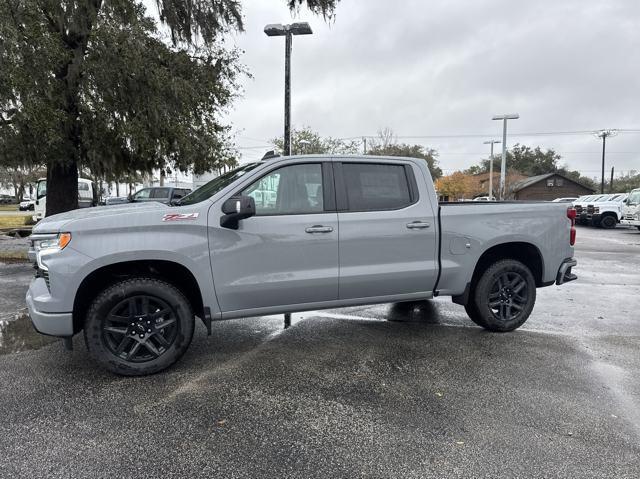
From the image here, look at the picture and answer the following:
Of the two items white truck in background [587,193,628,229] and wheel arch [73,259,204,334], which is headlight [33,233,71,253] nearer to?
wheel arch [73,259,204,334]

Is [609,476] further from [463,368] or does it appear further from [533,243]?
[533,243]

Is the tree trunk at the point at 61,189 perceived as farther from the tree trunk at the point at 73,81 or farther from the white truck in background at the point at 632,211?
the white truck in background at the point at 632,211

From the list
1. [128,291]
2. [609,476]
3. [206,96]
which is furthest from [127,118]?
[609,476]

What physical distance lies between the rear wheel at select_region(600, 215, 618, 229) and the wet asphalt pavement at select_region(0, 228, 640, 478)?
66.7 ft

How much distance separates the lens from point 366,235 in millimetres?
4129

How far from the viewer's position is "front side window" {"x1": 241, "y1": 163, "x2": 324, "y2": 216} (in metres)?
3.91

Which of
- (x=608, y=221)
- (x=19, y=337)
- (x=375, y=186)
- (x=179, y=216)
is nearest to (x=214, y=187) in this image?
(x=179, y=216)

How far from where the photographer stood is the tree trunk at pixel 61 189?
10102 millimetres

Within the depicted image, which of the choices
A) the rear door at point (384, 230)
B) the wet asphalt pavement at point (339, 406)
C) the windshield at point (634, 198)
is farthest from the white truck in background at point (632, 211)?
the rear door at point (384, 230)

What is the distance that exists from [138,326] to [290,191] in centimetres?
176

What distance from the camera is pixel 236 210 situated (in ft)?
11.5

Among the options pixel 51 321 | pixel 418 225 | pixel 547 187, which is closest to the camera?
pixel 51 321

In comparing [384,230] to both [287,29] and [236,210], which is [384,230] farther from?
[287,29]

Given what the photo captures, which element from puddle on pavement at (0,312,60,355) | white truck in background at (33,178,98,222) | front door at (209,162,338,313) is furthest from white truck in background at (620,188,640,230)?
white truck in background at (33,178,98,222)
